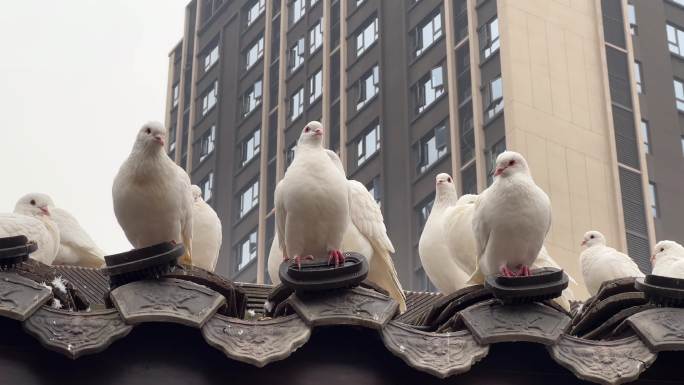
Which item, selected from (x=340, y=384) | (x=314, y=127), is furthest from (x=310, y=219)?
(x=340, y=384)

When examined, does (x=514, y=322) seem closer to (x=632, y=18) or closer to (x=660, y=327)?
(x=660, y=327)

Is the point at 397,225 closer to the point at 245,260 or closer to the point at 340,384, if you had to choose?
the point at 245,260

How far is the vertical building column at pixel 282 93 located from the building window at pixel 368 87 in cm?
702

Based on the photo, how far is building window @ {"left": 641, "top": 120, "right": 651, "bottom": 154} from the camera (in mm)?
55094

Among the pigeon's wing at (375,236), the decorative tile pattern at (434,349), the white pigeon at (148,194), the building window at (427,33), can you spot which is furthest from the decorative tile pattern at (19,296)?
the building window at (427,33)

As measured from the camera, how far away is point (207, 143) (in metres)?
83.6

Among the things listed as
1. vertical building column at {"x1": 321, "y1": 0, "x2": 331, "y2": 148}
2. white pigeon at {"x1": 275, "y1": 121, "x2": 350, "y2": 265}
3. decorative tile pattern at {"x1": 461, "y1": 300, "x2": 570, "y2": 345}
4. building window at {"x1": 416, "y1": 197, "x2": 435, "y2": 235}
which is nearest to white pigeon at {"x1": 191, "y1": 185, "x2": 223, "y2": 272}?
white pigeon at {"x1": 275, "y1": 121, "x2": 350, "y2": 265}

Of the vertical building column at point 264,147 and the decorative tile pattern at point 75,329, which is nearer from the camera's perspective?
the decorative tile pattern at point 75,329


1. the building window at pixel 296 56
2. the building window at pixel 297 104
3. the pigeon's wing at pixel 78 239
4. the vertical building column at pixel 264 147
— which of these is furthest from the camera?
the building window at pixel 296 56

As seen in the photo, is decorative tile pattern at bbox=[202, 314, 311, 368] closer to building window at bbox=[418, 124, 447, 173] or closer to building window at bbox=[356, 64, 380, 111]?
building window at bbox=[418, 124, 447, 173]

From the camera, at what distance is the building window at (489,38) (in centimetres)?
5591

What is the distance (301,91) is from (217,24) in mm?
13129

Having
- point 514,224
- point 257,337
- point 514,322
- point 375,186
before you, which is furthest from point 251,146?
point 257,337

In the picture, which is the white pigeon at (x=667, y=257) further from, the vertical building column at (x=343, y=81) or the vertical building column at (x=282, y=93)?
the vertical building column at (x=282, y=93)
